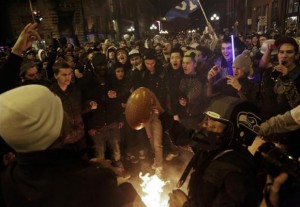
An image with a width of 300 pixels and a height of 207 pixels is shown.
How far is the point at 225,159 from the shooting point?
242 cm

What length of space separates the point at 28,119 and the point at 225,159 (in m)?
1.57

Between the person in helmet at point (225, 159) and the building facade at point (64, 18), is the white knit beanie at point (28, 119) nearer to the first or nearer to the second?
the person in helmet at point (225, 159)

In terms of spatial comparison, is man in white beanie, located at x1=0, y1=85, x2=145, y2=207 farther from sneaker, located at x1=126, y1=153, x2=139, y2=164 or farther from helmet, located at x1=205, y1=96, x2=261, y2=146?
sneaker, located at x1=126, y1=153, x2=139, y2=164

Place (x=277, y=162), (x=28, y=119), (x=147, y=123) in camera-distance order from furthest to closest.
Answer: (x=147, y=123), (x=277, y=162), (x=28, y=119)

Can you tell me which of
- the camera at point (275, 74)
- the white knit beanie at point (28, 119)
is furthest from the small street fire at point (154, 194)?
the white knit beanie at point (28, 119)

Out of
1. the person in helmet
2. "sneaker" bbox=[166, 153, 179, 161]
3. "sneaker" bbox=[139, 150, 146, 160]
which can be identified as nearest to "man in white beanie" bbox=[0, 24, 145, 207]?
the person in helmet

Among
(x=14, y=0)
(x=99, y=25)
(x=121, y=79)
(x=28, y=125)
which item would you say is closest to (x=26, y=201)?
(x=28, y=125)

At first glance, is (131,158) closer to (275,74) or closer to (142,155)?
(142,155)

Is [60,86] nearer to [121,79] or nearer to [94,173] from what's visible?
[121,79]

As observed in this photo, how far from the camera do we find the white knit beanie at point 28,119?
169 cm

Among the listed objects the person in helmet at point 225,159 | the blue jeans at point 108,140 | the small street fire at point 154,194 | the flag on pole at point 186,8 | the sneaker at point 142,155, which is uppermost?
the flag on pole at point 186,8

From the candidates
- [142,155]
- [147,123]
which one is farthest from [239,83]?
[142,155]

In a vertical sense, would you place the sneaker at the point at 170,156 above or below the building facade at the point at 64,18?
below

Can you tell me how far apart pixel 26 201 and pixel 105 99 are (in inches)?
168
